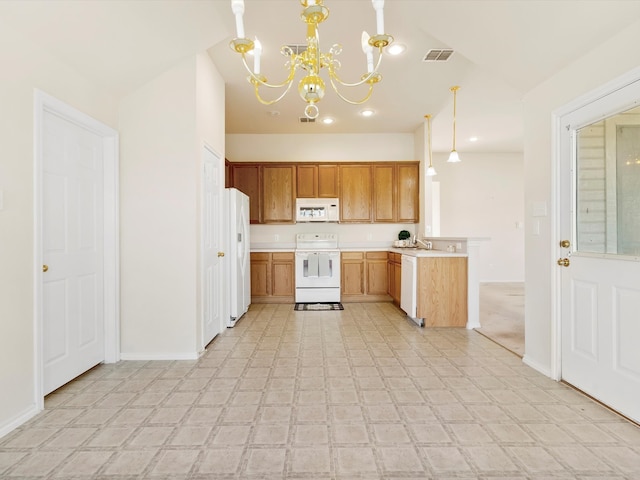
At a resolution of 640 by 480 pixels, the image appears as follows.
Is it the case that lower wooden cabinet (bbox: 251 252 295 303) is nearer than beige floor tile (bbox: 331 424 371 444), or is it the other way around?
beige floor tile (bbox: 331 424 371 444)

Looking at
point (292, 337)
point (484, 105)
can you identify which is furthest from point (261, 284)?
point (484, 105)

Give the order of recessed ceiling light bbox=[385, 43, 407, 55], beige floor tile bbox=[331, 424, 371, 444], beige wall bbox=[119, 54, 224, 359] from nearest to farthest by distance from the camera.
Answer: beige floor tile bbox=[331, 424, 371, 444] → beige wall bbox=[119, 54, 224, 359] → recessed ceiling light bbox=[385, 43, 407, 55]

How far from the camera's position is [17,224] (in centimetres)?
204

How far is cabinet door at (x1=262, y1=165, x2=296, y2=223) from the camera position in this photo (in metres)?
5.82

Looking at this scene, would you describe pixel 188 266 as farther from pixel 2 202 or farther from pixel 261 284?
pixel 261 284

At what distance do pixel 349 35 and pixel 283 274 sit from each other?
12.0 feet

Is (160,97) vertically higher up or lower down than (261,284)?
higher up

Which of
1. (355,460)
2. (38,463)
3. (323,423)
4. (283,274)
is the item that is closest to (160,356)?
(38,463)

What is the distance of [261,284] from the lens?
18.6 ft

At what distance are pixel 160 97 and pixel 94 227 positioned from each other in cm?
132

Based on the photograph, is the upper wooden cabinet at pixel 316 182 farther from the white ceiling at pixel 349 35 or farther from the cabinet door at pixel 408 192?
the white ceiling at pixel 349 35

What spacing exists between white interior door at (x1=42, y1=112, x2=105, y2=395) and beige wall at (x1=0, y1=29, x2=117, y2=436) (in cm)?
27

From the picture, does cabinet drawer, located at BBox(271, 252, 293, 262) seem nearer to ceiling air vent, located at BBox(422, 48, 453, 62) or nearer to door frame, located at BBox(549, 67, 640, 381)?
ceiling air vent, located at BBox(422, 48, 453, 62)

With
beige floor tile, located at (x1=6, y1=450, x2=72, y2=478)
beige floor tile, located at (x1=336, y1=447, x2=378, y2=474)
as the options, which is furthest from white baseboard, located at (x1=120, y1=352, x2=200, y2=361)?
beige floor tile, located at (x1=336, y1=447, x2=378, y2=474)
